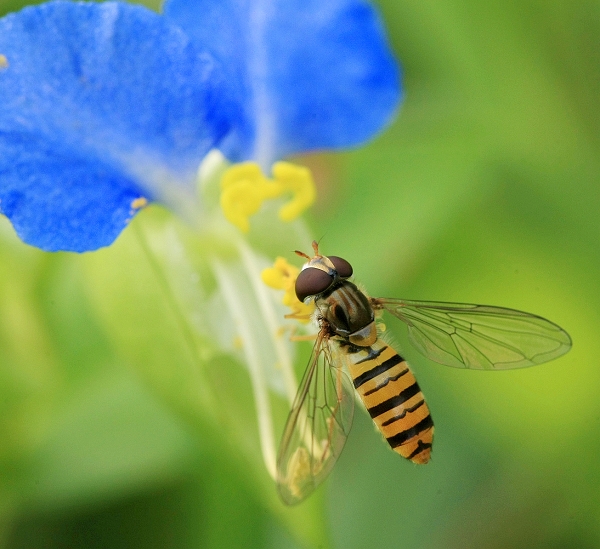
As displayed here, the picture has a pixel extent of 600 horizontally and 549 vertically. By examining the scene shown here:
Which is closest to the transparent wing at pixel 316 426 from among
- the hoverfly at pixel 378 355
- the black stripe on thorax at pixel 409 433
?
the hoverfly at pixel 378 355

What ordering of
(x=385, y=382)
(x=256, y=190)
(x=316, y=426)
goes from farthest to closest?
1. (x=256, y=190)
2. (x=385, y=382)
3. (x=316, y=426)

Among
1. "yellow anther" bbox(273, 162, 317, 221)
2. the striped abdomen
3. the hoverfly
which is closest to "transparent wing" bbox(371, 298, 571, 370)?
the hoverfly

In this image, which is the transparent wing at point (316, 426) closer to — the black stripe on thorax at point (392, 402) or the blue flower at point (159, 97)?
the black stripe on thorax at point (392, 402)

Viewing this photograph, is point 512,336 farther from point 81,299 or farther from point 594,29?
point 594,29

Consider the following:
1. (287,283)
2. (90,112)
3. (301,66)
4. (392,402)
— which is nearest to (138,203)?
(90,112)

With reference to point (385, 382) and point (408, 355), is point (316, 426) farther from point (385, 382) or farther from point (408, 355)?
point (408, 355)

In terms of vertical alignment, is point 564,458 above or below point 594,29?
below

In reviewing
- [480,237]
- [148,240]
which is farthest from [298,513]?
[480,237]
